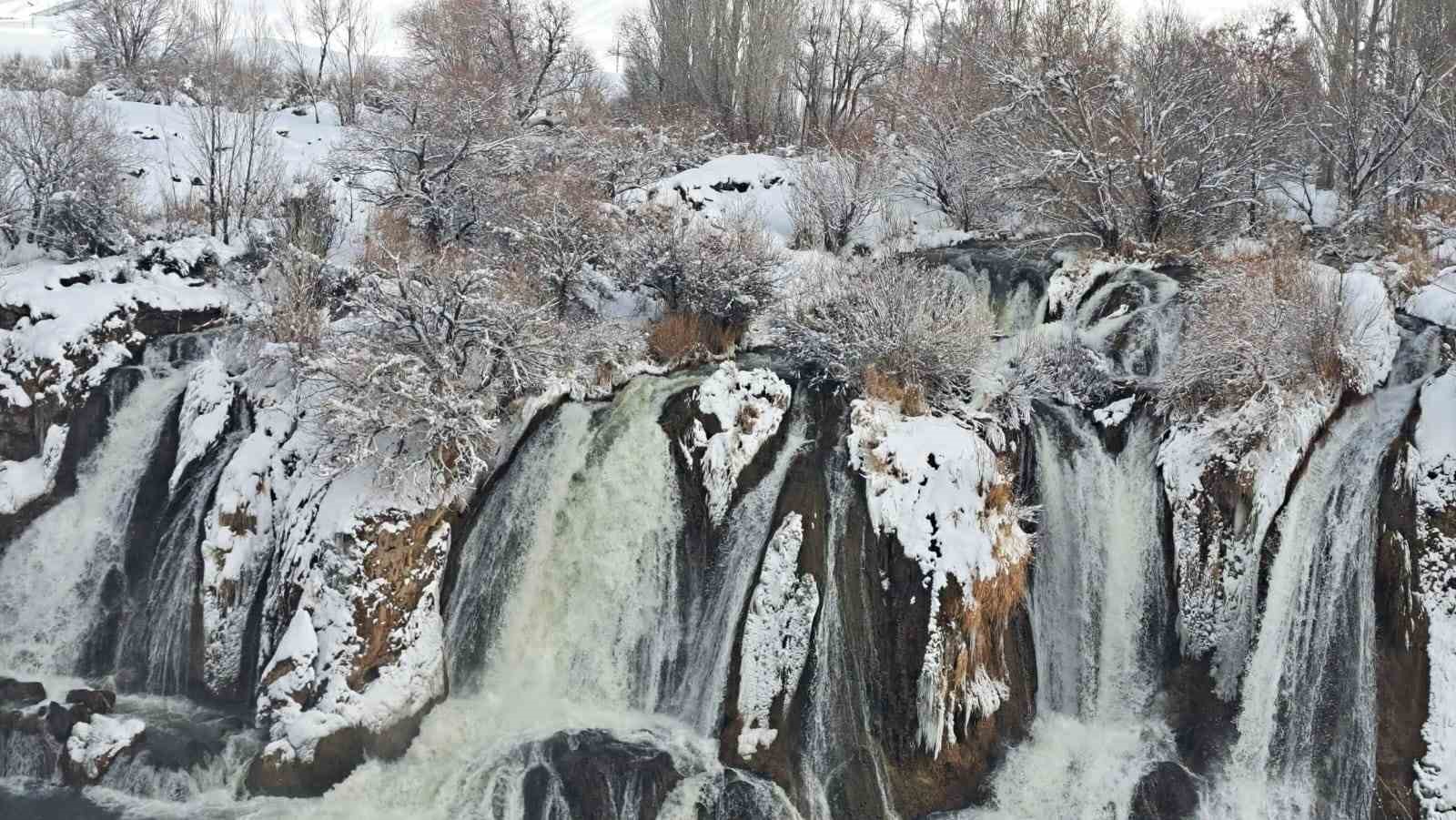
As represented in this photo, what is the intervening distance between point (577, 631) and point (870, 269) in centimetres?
664

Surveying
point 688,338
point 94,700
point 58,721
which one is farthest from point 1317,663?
point 58,721

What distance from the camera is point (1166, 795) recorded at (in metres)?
9.29

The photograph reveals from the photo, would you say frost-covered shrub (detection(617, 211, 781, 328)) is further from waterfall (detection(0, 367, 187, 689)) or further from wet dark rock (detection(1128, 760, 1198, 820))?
wet dark rock (detection(1128, 760, 1198, 820))

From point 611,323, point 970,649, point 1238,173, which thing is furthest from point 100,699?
point 1238,173

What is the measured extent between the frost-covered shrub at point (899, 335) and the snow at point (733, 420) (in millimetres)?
1078

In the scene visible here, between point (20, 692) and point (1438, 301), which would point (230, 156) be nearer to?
point (20, 692)

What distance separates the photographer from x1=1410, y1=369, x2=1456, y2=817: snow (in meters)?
8.58

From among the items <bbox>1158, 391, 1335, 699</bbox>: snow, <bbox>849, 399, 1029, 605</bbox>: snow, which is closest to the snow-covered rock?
<bbox>849, 399, 1029, 605</bbox>: snow

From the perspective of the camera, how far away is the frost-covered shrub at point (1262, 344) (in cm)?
1098

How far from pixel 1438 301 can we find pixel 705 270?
1017cm

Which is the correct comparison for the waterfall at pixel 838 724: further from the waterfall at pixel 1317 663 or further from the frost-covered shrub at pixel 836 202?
the frost-covered shrub at pixel 836 202

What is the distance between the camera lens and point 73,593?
37.9 ft

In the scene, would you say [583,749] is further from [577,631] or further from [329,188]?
[329,188]

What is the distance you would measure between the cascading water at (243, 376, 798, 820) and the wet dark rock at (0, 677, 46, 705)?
344 cm
